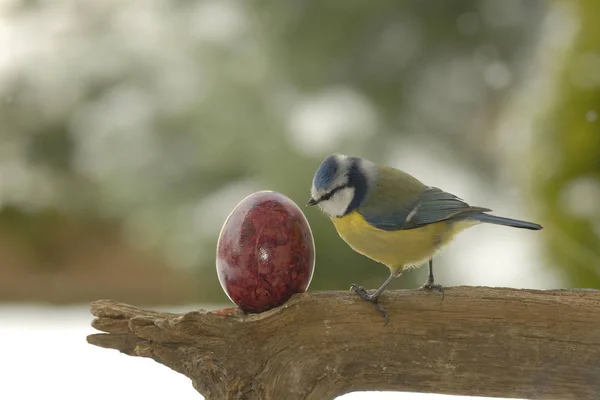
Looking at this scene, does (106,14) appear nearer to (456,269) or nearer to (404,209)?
(456,269)

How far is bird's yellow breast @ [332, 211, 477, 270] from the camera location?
0.73 meters

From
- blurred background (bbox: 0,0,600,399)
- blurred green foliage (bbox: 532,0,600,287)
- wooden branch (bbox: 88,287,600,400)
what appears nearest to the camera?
wooden branch (bbox: 88,287,600,400)

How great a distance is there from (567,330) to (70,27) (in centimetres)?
133

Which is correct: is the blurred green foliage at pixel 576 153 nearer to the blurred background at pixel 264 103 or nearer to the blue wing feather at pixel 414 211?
the blurred background at pixel 264 103

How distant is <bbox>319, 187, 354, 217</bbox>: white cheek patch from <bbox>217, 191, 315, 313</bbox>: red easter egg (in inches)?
1.6

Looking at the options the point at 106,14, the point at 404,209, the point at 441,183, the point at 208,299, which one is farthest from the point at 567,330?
the point at 106,14

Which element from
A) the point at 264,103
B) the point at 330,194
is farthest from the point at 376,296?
the point at 264,103

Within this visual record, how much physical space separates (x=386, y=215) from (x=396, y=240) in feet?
0.09

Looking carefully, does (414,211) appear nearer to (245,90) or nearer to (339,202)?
(339,202)

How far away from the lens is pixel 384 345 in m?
0.71

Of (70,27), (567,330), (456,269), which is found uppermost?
(70,27)

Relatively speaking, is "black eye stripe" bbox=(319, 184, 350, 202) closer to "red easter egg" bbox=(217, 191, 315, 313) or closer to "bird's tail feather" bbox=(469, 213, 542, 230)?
"red easter egg" bbox=(217, 191, 315, 313)

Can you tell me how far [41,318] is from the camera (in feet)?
5.82

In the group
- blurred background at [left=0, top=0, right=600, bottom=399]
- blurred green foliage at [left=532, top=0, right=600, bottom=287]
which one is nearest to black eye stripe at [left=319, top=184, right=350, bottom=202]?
blurred green foliage at [left=532, top=0, right=600, bottom=287]
